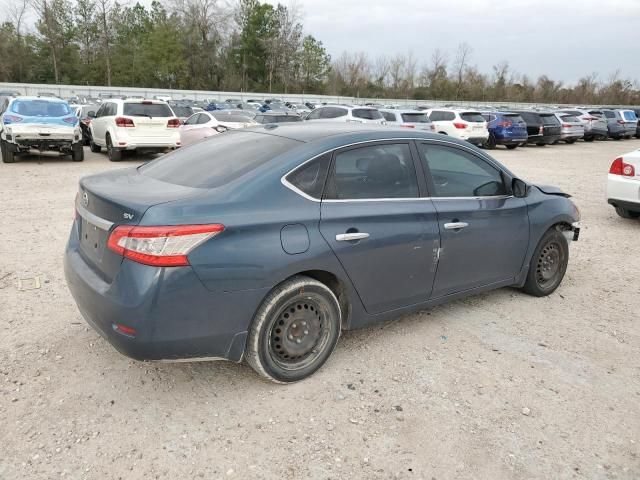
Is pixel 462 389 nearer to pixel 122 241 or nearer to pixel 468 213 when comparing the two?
pixel 468 213

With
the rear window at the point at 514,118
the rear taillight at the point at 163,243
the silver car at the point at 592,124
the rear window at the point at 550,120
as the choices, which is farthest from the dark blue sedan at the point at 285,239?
the silver car at the point at 592,124

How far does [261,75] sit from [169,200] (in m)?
73.4

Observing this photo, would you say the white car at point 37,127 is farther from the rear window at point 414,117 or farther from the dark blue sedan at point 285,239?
the rear window at point 414,117

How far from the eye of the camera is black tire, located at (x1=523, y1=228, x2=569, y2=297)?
15.7ft

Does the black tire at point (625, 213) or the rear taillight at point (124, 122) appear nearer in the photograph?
the black tire at point (625, 213)

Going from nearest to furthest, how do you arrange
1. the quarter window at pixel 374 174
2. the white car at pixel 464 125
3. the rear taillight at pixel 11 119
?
the quarter window at pixel 374 174 → the rear taillight at pixel 11 119 → the white car at pixel 464 125

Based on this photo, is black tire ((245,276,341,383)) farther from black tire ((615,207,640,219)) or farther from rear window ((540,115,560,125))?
rear window ((540,115,560,125))

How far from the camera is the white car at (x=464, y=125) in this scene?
20.0 m

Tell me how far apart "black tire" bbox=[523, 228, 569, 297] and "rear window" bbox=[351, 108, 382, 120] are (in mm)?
14181

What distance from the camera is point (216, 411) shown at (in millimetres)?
3051

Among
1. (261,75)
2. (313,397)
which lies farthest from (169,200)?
(261,75)

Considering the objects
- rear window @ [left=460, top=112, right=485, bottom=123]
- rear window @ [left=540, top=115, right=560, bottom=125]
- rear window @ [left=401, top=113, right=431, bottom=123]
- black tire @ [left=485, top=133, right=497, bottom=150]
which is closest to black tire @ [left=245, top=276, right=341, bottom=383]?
rear window @ [left=401, top=113, right=431, bottom=123]

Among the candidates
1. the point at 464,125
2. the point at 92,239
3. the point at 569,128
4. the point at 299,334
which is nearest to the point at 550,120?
the point at 569,128

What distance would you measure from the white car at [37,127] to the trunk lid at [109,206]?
11.1m
